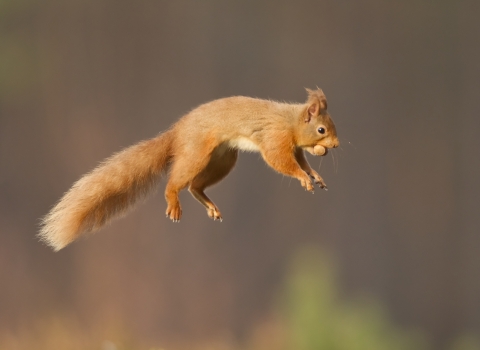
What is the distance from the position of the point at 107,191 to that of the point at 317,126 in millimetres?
518

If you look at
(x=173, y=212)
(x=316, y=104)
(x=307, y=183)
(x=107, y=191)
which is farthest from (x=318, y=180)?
(x=107, y=191)

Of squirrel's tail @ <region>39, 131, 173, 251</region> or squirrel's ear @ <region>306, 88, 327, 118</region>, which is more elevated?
squirrel's ear @ <region>306, 88, 327, 118</region>

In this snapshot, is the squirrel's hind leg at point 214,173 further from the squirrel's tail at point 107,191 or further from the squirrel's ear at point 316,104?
the squirrel's ear at point 316,104

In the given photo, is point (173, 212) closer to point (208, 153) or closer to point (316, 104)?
point (208, 153)

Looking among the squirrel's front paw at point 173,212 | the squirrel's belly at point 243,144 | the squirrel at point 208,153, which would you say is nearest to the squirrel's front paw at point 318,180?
Answer: the squirrel at point 208,153

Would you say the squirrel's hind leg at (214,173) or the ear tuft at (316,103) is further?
the squirrel's hind leg at (214,173)

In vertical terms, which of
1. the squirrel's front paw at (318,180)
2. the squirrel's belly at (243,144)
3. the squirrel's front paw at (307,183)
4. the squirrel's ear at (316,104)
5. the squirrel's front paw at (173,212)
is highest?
the squirrel's ear at (316,104)

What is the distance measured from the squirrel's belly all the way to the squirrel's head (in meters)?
0.11

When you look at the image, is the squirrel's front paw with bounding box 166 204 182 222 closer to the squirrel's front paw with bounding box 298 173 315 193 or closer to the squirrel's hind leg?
the squirrel's hind leg

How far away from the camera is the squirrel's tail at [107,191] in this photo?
4.41ft

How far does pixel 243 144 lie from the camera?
1361 millimetres

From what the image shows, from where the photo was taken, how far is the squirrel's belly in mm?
1345

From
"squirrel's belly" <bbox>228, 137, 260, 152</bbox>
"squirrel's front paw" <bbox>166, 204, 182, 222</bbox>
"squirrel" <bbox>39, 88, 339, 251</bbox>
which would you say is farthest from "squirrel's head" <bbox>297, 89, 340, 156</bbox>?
"squirrel's front paw" <bbox>166, 204, 182, 222</bbox>

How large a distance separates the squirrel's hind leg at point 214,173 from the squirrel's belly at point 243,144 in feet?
0.10
